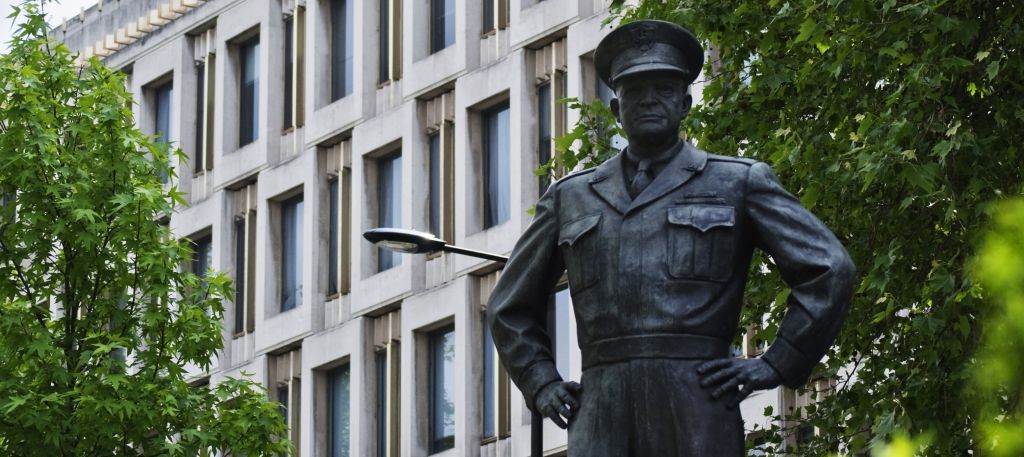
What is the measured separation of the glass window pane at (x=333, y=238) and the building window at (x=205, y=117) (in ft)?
15.2

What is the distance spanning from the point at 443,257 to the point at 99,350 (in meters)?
20.4

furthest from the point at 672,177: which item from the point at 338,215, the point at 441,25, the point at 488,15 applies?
the point at 338,215

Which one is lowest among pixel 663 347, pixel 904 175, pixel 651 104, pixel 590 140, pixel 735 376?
pixel 735 376

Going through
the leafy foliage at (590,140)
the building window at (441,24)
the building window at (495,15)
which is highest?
the building window at (441,24)

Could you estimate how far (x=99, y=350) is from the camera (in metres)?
29.6

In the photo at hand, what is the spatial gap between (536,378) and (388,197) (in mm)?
40966

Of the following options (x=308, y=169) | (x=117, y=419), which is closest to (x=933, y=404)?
(x=117, y=419)

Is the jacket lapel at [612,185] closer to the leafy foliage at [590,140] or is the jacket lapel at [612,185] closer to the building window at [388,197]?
the leafy foliage at [590,140]

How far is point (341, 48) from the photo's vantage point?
5381 cm

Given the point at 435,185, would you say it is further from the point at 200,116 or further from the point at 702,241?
the point at 702,241

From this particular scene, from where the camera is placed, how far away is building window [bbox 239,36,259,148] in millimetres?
56406

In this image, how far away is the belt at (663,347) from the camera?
10.3 meters

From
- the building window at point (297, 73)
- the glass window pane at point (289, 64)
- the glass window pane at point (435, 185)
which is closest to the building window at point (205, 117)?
the glass window pane at point (289, 64)

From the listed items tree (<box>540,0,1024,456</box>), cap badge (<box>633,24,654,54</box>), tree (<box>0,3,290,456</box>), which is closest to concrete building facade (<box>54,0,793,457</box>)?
tree (<box>0,3,290,456</box>)
